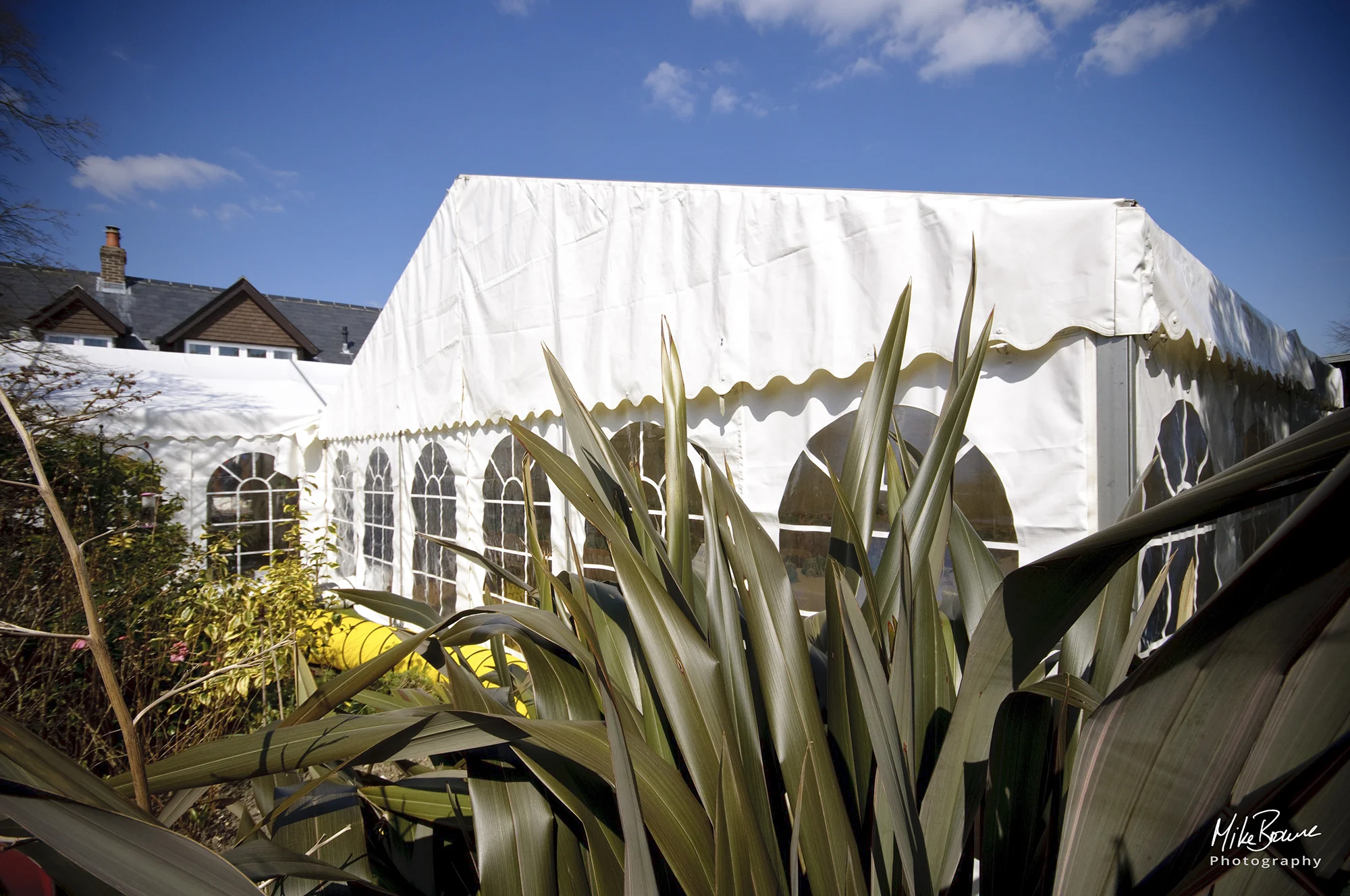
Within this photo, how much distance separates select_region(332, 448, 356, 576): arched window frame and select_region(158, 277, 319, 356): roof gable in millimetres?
12560

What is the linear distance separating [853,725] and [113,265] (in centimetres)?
2211

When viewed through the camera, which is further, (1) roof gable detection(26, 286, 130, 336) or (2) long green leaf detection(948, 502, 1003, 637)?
(1) roof gable detection(26, 286, 130, 336)

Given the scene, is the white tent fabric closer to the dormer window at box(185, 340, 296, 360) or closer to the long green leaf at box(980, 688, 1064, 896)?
the long green leaf at box(980, 688, 1064, 896)

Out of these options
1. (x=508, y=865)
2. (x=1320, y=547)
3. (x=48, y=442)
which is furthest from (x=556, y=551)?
(x=1320, y=547)

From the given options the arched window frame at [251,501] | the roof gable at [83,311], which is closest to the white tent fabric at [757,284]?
the arched window frame at [251,501]

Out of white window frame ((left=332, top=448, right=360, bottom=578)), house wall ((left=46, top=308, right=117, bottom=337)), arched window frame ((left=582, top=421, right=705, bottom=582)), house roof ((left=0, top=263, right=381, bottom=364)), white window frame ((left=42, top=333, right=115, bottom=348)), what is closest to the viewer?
arched window frame ((left=582, top=421, right=705, bottom=582))

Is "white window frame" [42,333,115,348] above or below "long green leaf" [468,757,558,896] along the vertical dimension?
above

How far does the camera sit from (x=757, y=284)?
8.68ft

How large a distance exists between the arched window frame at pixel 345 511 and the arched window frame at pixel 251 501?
0.55 m

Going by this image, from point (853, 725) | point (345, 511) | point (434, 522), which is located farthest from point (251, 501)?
point (853, 725)

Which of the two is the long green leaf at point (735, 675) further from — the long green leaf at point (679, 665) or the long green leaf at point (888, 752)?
the long green leaf at point (888, 752)

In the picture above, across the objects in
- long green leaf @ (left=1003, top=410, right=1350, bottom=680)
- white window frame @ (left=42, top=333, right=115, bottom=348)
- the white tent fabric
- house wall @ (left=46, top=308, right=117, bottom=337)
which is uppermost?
house wall @ (left=46, top=308, right=117, bottom=337)

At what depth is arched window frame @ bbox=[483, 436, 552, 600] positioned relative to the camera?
4.09 meters

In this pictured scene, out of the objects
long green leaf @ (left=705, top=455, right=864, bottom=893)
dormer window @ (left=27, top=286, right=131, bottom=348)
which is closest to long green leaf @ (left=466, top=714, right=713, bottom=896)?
long green leaf @ (left=705, top=455, right=864, bottom=893)
